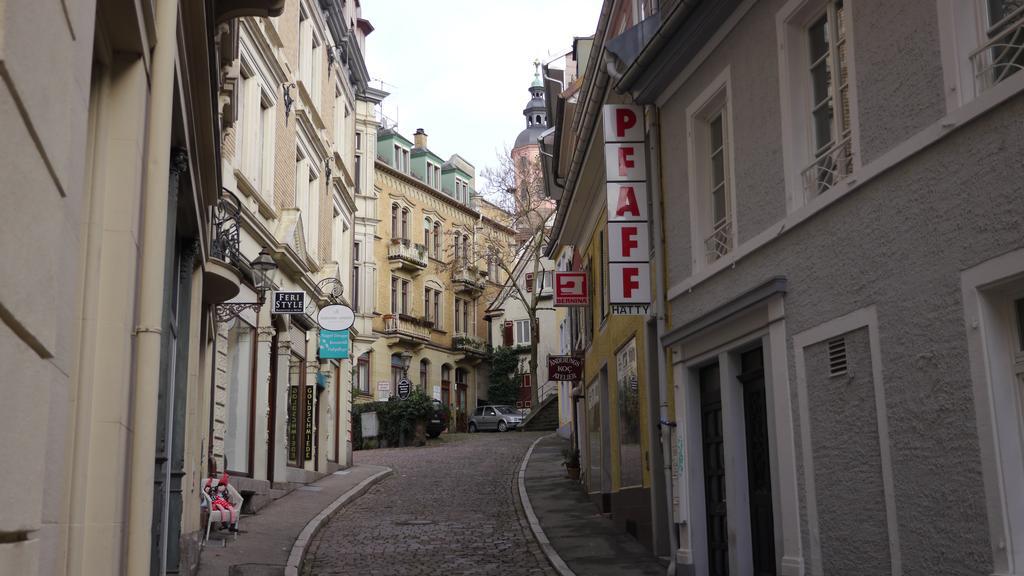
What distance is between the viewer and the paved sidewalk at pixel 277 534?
12992 millimetres

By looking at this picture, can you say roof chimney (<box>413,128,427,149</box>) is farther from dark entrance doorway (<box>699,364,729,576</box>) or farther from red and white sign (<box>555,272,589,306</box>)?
dark entrance doorway (<box>699,364,729,576</box>)

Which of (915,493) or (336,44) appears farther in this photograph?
(336,44)

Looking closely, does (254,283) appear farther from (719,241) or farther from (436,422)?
(436,422)

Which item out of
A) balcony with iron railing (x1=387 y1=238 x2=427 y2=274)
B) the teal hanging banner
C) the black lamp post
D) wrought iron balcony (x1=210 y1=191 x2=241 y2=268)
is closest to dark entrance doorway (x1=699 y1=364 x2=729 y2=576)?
wrought iron balcony (x1=210 y1=191 x2=241 y2=268)

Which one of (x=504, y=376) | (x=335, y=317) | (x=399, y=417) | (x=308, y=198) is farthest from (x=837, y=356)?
(x=504, y=376)

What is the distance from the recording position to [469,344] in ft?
191

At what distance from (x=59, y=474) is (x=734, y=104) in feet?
27.3

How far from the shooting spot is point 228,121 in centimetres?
1409

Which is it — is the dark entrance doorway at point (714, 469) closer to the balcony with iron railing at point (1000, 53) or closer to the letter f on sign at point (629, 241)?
the letter f on sign at point (629, 241)

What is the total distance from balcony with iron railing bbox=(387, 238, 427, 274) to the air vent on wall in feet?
147

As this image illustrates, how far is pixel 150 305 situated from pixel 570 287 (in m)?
14.7

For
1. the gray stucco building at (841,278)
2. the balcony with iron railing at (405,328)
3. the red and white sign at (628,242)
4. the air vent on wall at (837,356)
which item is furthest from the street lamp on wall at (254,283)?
the balcony with iron railing at (405,328)

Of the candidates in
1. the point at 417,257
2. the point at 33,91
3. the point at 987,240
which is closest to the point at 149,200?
the point at 33,91

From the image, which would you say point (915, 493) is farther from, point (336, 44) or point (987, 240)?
point (336, 44)
